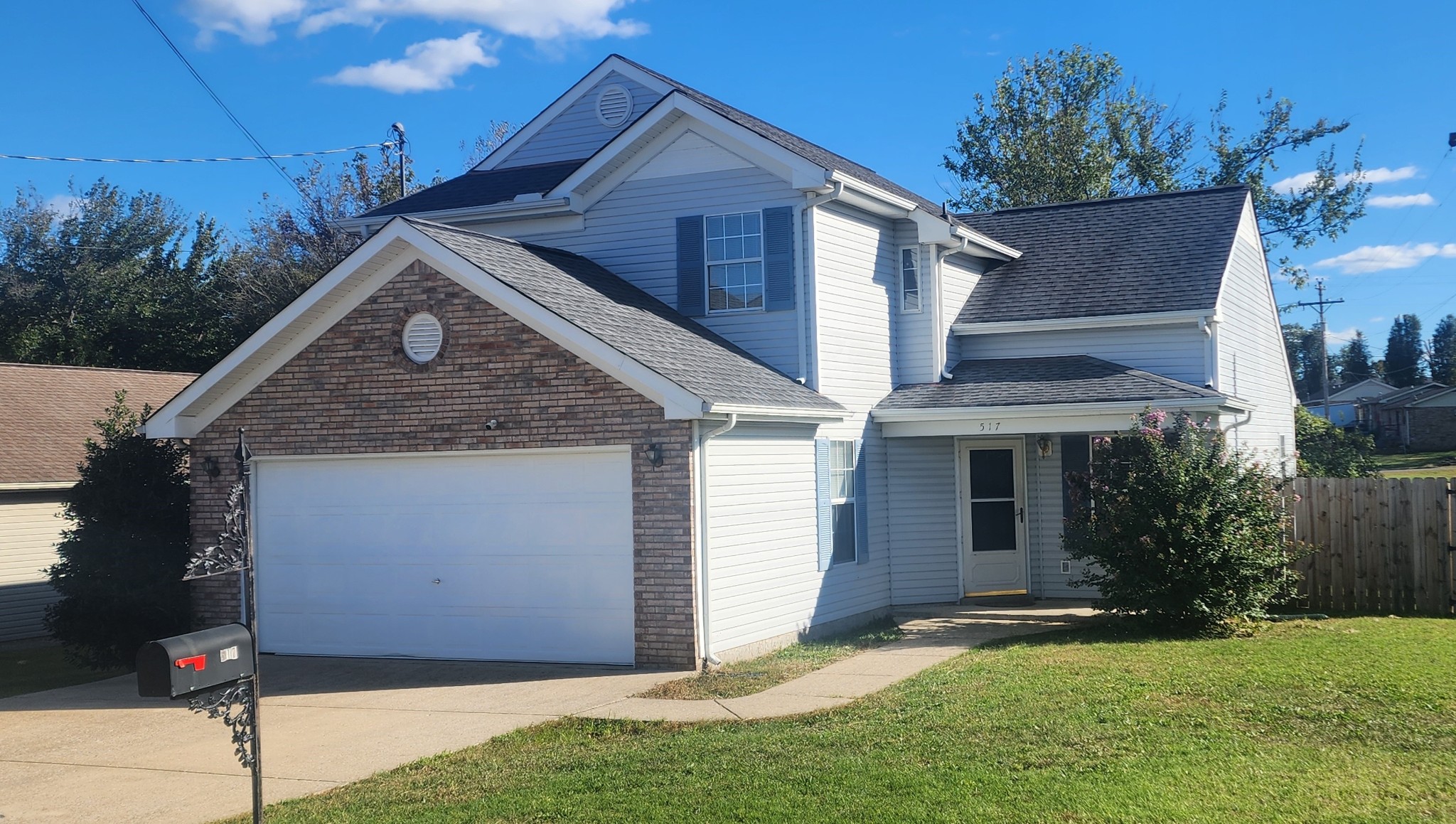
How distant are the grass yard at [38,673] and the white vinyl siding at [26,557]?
0.89 metres

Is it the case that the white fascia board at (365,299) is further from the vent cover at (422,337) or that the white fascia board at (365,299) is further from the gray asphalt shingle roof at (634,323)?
the vent cover at (422,337)

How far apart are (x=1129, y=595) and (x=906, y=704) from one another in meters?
4.80

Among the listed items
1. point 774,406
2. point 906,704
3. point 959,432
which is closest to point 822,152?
point 959,432

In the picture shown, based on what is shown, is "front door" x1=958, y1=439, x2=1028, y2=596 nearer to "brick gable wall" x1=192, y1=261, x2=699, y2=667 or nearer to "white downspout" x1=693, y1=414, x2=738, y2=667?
"white downspout" x1=693, y1=414, x2=738, y2=667

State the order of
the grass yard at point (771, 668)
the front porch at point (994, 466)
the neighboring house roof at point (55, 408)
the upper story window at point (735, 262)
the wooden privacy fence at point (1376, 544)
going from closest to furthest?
the grass yard at point (771, 668) → the wooden privacy fence at point (1376, 544) → the upper story window at point (735, 262) → the front porch at point (994, 466) → the neighboring house roof at point (55, 408)

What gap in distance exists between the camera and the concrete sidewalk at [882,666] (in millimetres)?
10367

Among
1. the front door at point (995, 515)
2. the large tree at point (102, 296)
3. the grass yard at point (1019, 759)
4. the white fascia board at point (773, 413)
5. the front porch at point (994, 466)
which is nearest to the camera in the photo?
the grass yard at point (1019, 759)

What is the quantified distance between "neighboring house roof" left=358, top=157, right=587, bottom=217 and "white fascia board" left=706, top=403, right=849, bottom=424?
6.05 m

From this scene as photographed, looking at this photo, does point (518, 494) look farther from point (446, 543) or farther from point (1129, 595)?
point (1129, 595)

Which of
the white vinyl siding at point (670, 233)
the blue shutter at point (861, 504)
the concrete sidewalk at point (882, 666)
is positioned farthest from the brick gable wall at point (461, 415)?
the blue shutter at point (861, 504)

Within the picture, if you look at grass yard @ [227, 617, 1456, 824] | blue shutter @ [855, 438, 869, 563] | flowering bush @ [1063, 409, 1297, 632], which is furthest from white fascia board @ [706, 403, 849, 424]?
grass yard @ [227, 617, 1456, 824]

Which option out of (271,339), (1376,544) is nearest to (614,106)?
(271,339)

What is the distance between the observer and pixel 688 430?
12328mm

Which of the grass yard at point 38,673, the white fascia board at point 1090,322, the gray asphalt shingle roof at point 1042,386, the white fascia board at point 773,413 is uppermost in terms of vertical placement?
the white fascia board at point 1090,322
